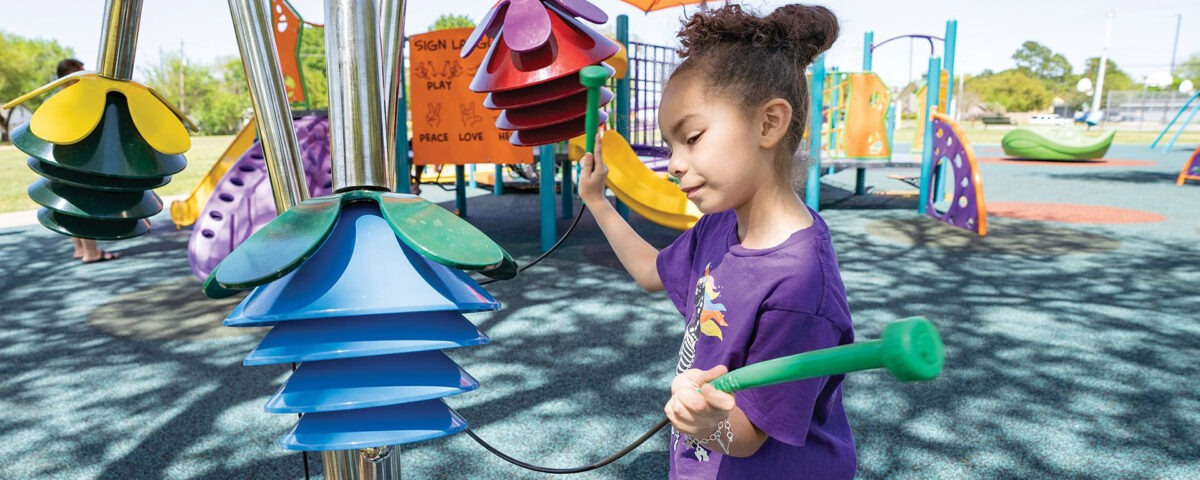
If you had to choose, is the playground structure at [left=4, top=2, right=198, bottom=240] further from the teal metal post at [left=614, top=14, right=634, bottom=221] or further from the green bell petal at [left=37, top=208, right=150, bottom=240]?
the teal metal post at [left=614, top=14, right=634, bottom=221]

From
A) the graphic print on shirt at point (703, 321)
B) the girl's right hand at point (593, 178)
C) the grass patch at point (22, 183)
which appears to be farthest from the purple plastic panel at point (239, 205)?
the graphic print on shirt at point (703, 321)

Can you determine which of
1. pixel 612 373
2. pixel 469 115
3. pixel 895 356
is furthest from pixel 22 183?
pixel 895 356

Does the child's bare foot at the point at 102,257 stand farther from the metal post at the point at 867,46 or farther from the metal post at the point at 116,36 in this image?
the metal post at the point at 867,46

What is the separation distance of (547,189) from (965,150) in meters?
3.84

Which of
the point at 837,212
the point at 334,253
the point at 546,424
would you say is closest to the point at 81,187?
the point at 334,253

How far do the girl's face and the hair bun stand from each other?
106mm

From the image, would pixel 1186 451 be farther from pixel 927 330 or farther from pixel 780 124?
pixel 927 330

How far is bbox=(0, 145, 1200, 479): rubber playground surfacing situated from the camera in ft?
7.66

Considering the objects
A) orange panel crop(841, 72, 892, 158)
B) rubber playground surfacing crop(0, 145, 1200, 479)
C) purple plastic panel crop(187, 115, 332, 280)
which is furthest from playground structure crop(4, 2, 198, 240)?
orange panel crop(841, 72, 892, 158)

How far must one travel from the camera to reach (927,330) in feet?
1.42

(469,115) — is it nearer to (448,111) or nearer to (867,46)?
(448,111)

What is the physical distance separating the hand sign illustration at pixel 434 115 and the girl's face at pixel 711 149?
490cm

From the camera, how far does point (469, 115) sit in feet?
18.4

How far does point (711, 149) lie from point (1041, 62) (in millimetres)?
87990
